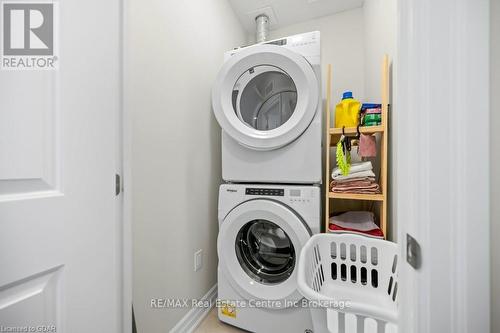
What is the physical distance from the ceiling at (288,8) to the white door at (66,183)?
1458 mm

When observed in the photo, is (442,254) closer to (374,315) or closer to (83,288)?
(374,315)

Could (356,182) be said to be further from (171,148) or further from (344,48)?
(344,48)

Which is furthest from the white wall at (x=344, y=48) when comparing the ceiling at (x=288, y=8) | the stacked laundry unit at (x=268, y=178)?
the stacked laundry unit at (x=268, y=178)

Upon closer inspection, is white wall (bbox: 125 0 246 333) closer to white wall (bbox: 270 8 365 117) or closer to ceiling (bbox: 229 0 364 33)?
ceiling (bbox: 229 0 364 33)

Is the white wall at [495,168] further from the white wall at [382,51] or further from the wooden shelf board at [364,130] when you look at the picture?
the wooden shelf board at [364,130]

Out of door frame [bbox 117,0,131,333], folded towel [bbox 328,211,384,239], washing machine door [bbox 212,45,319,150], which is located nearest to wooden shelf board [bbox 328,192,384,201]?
folded towel [bbox 328,211,384,239]

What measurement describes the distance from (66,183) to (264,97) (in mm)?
1155

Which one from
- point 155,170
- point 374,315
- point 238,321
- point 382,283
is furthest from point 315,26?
point 238,321

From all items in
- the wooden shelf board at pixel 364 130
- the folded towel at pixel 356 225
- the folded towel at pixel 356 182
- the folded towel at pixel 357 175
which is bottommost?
the folded towel at pixel 356 225

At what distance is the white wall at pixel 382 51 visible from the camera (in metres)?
1.11

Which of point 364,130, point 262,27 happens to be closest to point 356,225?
point 364,130

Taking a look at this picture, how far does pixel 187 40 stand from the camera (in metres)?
1.32

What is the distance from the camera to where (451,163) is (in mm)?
338

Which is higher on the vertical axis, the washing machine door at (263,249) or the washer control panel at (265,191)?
the washer control panel at (265,191)
